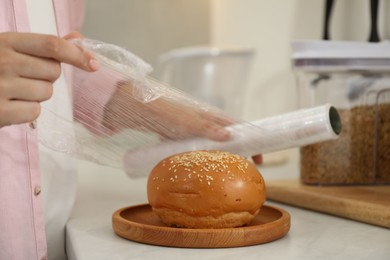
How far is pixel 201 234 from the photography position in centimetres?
70

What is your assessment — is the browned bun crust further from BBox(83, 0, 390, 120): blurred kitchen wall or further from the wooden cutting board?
BBox(83, 0, 390, 120): blurred kitchen wall

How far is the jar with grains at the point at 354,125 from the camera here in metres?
1.07

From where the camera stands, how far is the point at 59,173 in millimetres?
910

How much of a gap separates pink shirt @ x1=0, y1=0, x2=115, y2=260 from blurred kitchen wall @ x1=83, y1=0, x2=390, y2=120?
2.91 ft

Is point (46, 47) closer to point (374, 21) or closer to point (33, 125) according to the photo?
point (33, 125)

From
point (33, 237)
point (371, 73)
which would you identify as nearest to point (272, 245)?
point (33, 237)

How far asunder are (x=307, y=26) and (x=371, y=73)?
0.68m

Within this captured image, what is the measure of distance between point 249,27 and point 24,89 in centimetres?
166

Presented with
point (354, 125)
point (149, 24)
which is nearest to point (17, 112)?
point (354, 125)

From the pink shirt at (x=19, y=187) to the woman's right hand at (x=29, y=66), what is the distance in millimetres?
146

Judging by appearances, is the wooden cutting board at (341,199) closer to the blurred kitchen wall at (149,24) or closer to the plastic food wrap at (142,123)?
the plastic food wrap at (142,123)

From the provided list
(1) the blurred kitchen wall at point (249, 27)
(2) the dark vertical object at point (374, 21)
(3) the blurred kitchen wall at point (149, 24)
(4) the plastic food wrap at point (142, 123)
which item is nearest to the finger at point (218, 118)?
(4) the plastic food wrap at point (142, 123)

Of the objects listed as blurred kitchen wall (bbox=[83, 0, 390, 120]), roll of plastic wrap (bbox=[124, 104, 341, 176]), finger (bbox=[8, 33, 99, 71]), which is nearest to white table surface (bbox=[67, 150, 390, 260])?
roll of plastic wrap (bbox=[124, 104, 341, 176])

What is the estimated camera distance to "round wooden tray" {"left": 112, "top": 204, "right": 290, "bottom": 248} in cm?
70
